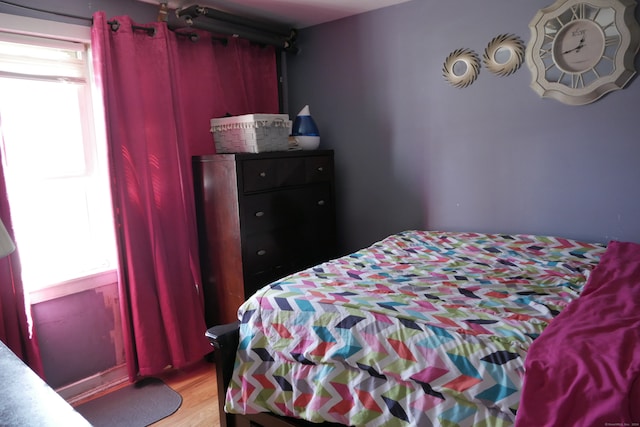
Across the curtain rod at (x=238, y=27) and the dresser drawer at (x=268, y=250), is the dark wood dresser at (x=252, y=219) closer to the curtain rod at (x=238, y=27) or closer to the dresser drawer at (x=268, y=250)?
the dresser drawer at (x=268, y=250)

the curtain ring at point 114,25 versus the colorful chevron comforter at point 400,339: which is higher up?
the curtain ring at point 114,25

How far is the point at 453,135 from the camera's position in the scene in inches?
112

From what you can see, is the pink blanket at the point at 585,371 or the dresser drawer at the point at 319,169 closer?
the pink blanket at the point at 585,371

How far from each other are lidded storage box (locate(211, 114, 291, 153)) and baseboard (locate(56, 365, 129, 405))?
1488 mm

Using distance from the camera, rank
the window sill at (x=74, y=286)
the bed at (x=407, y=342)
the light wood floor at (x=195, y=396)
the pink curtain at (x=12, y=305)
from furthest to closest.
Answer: the window sill at (x=74, y=286) < the light wood floor at (x=195, y=396) < the pink curtain at (x=12, y=305) < the bed at (x=407, y=342)

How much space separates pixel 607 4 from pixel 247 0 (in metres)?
1.95

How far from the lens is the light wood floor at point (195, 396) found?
2.25m

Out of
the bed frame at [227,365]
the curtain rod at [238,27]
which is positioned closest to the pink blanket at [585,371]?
the bed frame at [227,365]

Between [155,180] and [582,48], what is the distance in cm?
243

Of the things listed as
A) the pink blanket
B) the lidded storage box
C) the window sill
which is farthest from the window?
the pink blanket

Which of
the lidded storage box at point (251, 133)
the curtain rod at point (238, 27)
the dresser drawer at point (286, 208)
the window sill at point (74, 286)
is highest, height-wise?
the curtain rod at point (238, 27)

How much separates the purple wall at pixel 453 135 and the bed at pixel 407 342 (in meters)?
0.47

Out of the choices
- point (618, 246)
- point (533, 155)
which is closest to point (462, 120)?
point (533, 155)

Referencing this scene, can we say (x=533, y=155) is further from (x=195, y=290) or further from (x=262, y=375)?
(x=195, y=290)
